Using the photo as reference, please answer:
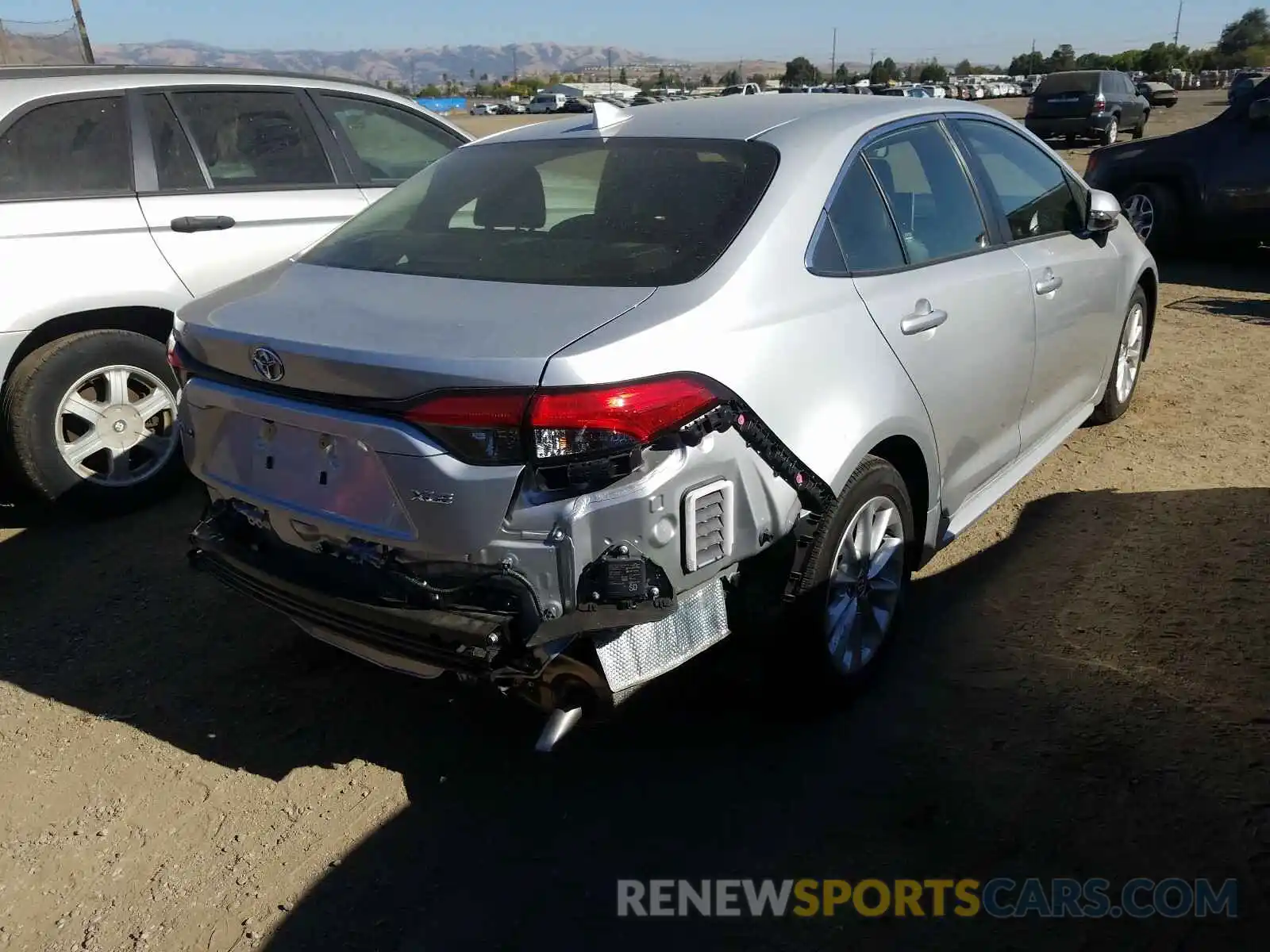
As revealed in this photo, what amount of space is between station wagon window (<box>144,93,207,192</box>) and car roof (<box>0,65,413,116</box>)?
0.11 m

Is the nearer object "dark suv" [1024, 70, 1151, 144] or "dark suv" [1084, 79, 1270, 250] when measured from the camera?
"dark suv" [1084, 79, 1270, 250]

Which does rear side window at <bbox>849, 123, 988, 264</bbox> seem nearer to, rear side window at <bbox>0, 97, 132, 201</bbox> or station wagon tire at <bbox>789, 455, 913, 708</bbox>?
station wagon tire at <bbox>789, 455, 913, 708</bbox>

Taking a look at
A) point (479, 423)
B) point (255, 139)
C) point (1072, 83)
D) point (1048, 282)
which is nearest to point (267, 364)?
point (479, 423)

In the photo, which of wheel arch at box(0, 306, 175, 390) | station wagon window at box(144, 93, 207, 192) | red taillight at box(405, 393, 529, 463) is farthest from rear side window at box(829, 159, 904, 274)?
station wagon window at box(144, 93, 207, 192)

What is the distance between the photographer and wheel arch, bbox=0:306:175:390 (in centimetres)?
438

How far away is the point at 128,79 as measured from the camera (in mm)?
4906

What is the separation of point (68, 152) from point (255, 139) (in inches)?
37.1

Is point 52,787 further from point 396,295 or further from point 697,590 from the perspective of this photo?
point 697,590

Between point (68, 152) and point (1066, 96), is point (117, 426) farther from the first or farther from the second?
point (1066, 96)

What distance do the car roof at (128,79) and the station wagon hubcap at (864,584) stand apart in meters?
3.96

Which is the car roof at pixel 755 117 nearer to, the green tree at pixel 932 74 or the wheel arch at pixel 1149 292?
the wheel arch at pixel 1149 292

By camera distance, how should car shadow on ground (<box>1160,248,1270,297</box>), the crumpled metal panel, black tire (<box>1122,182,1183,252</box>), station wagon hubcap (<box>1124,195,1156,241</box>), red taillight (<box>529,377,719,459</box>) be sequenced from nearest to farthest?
red taillight (<box>529,377,719,459</box>) < the crumpled metal panel < car shadow on ground (<box>1160,248,1270,297</box>) < black tire (<box>1122,182,1183,252</box>) < station wagon hubcap (<box>1124,195,1156,241</box>)

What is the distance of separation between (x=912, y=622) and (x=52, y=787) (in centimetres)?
276

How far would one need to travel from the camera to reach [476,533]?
7.74 ft
